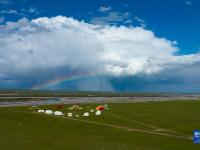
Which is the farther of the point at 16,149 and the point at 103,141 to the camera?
the point at 103,141

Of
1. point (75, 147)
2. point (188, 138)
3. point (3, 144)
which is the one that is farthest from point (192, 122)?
point (3, 144)

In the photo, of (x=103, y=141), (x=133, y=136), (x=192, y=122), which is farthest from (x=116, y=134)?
(x=192, y=122)

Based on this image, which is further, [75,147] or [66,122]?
[66,122]

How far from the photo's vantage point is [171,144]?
52.4 metres

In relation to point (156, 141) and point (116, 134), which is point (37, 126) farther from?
point (156, 141)

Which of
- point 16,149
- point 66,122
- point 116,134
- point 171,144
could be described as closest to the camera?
point 16,149

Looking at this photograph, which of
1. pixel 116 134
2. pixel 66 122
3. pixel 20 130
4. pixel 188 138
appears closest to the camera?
pixel 188 138

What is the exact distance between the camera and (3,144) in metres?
52.9

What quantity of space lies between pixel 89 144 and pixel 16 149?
429 inches

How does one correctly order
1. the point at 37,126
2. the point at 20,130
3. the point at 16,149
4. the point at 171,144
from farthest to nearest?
the point at 37,126 → the point at 20,130 → the point at 171,144 → the point at 16,149

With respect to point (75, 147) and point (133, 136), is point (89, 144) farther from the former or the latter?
point (133, 136)

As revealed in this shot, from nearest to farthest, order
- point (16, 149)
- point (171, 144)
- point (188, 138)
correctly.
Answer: point (16, 149) < point (171, 144) < point (188, 138)

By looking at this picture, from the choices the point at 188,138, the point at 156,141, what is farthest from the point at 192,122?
the point at 156,141

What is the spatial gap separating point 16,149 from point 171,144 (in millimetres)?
23050
